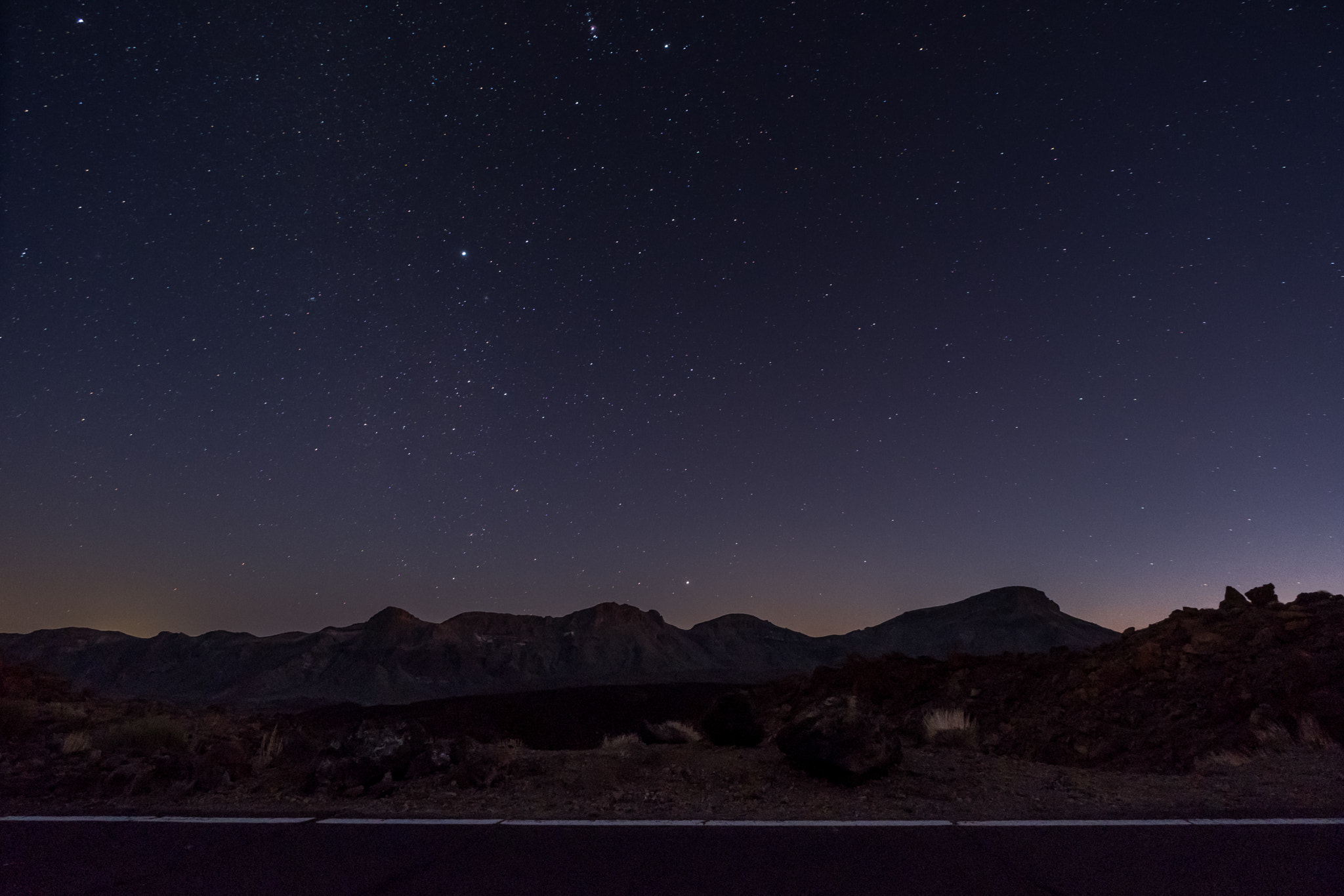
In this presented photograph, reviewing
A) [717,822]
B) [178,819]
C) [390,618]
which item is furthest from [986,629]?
[178,819]

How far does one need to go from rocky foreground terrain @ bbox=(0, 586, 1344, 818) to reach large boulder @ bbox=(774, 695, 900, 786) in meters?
0.02

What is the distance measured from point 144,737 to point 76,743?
1269 millimetres

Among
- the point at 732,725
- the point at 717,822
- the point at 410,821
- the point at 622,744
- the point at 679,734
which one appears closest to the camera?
the point at 717,822

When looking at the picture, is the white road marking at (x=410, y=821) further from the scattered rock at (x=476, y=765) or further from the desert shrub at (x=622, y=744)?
the desert shrub at (x=622, y=744)

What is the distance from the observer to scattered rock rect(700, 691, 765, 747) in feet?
38.0

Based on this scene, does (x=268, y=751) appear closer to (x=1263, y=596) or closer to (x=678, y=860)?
(x=678, y=860)

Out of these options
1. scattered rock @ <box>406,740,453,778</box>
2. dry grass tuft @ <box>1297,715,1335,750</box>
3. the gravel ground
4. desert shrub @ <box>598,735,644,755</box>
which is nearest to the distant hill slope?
desert shrub @ <box>598,735,644,755</box>

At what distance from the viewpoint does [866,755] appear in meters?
8.20

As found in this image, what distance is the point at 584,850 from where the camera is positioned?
5.15 meters

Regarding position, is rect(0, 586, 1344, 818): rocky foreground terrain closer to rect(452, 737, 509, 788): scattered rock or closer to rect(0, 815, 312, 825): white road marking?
rect(452, 737, 509, 788): scattered rock

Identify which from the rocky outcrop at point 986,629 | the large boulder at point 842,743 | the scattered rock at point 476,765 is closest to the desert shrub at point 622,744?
the scattered rock at point 476,765

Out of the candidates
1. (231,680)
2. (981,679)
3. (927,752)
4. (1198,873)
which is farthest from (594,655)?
(1198,873)

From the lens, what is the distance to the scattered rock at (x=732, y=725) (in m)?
11.6

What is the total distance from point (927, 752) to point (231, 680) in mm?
94333
